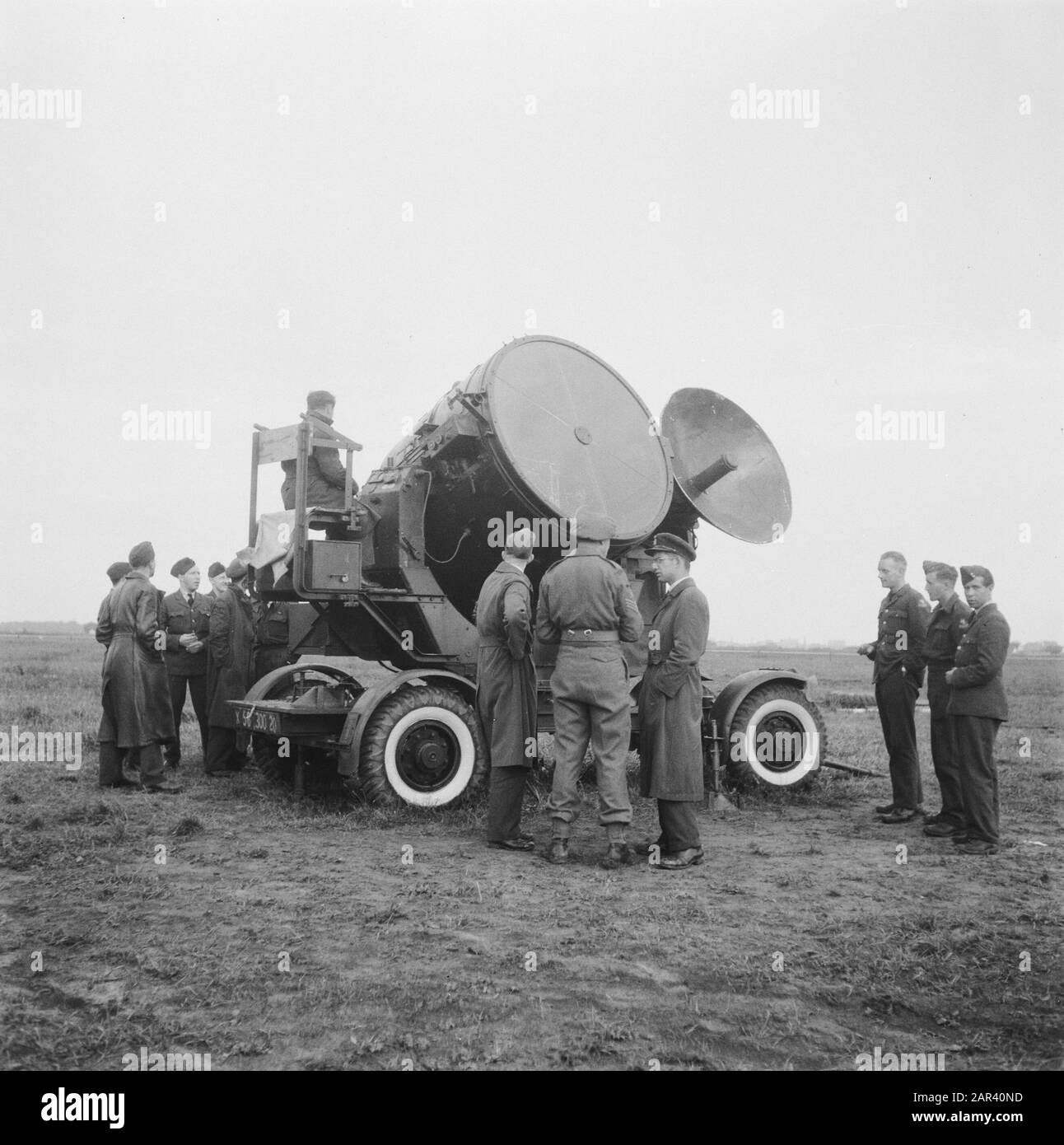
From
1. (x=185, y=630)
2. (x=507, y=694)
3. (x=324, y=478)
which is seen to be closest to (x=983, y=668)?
(x=507, y=694)

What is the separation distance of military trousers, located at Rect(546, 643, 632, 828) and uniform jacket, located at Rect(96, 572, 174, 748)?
154 inches

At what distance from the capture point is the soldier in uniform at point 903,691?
791cm

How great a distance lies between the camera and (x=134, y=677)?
28.7 ft

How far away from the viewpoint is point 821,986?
4.10 meters

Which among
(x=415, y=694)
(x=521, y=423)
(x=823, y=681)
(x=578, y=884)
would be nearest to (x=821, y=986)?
(x=578, y=884)

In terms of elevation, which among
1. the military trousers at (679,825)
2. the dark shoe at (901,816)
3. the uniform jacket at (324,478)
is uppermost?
the uniform jacket at (324,478)

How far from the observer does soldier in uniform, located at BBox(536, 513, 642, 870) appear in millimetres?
6383

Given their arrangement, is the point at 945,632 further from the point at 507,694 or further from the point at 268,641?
the point at 268,641

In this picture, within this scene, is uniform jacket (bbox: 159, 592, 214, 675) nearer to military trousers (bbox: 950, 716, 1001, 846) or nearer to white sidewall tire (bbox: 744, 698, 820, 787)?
white sidewall tire (bbox: 744, 698, 820, 787)

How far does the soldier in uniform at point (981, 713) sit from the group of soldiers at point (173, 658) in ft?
18.9

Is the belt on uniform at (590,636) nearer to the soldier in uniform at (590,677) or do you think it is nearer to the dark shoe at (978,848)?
the soldier in uniform at (590,677)

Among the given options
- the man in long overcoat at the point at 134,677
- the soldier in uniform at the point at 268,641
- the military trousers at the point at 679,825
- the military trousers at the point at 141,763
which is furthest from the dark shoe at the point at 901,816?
the military trousers at the point at 141,763

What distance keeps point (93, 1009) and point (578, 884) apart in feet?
8.59

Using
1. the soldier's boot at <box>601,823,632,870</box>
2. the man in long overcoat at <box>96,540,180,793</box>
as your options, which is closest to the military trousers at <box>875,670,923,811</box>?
the soldier's boot at <box>601,823,632,870</box>
